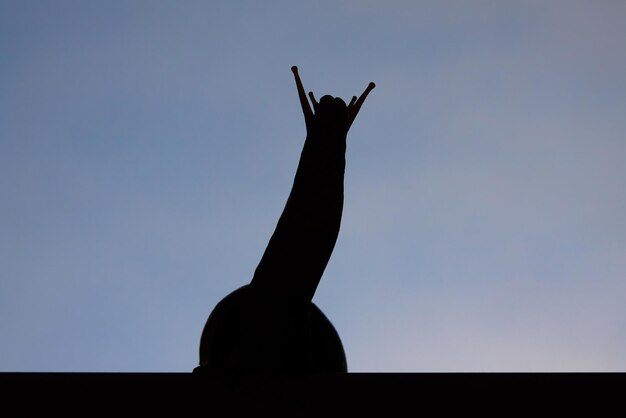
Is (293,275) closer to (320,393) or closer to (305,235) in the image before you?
(305,235)

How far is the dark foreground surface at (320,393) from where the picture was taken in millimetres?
4277

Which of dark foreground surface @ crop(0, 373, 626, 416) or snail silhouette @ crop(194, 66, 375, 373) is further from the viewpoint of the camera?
snail silhouette @ crop(194, 66, 375, 373)

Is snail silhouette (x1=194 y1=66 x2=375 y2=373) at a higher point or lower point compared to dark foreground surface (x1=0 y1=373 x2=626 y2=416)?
higher

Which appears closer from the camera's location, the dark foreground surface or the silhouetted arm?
the dark foreground surface

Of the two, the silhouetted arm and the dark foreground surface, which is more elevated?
the silhouetted arm

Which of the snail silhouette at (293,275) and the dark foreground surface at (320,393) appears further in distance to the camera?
the snail silhouette at (293,275)

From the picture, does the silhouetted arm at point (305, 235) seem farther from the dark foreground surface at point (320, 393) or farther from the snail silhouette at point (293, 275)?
the dark foreground surface at point (320, 393)

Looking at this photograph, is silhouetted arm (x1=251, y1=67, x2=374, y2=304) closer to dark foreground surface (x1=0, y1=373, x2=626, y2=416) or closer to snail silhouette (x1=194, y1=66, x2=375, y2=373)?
snail silhouette (x1=194, y1=66, x2=375, y2=373)

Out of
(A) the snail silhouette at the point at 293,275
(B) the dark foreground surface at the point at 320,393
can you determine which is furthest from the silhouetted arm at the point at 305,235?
(B) the dark foreground surface at the point at 320,393

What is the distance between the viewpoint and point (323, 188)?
24.6 feet

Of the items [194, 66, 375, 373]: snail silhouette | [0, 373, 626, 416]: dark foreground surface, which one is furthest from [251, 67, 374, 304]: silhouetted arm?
[0, 373, 626, 416]: dark foreground surface

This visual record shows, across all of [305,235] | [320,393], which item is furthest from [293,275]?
[320,393]

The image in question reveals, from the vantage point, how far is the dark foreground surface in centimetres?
428

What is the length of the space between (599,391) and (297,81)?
237 inches
